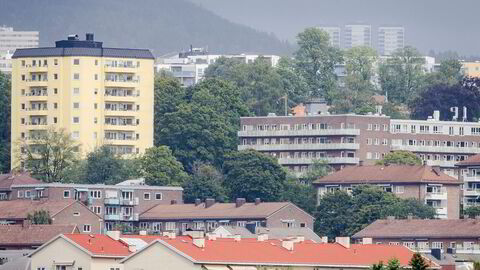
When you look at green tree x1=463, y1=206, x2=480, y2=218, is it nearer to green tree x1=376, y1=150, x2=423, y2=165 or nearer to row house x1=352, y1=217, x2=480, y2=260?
green tree x1=376, y1=150, x2=423, y2=165

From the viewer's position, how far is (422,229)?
152875 mm

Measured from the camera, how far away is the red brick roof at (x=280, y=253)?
372 feet

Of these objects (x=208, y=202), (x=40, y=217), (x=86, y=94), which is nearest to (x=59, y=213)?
(x=40, y=217)

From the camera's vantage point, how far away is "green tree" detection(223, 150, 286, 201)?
575 feet

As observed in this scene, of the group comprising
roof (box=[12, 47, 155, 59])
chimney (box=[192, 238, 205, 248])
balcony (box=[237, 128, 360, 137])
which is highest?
roof (box=[12, 47, 155, 59])

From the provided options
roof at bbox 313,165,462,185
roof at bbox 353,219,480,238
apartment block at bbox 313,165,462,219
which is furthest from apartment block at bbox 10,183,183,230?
roof at bbox 353,219,480,238

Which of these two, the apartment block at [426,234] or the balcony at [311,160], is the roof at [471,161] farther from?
the apartment block at [426,234]

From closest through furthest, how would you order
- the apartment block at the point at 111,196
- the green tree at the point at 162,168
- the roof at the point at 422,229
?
the roof at the point at 422,229, the apartment block at the point at 111,196, the green tree at the point at 162,168

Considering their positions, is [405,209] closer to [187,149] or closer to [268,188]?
[268,188]

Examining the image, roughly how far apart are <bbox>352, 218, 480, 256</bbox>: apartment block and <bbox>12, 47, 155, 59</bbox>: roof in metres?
45.6

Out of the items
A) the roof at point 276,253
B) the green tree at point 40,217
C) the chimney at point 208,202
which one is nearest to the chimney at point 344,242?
the roof at point 276,253

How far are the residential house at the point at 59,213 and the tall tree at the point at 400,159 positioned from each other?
2930 cm

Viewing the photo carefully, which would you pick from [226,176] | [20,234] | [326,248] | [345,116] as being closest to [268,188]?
[226,176]

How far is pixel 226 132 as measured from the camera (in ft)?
638
